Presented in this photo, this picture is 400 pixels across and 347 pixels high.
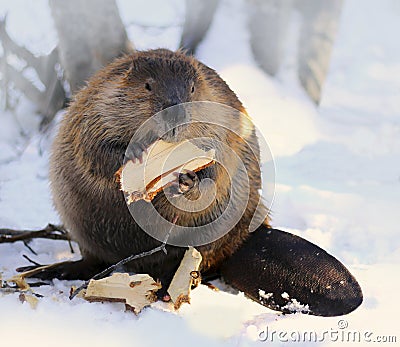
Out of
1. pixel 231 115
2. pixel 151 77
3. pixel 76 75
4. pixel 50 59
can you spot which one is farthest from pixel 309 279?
pixel 50 59

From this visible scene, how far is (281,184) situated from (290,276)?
0.82 m

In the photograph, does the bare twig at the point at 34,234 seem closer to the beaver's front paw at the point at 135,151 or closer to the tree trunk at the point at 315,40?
the beaver's front paw at the point at 135,151

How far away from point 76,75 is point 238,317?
1693 millimetres

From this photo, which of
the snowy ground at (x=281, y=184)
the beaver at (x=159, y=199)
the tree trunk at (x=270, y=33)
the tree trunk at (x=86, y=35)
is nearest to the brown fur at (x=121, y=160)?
the beaver at (x=159, y=199)

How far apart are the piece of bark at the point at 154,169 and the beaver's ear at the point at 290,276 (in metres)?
0.31

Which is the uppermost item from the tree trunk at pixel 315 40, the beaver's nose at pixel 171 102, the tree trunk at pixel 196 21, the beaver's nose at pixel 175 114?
the beaver's nose at pixel 171 102

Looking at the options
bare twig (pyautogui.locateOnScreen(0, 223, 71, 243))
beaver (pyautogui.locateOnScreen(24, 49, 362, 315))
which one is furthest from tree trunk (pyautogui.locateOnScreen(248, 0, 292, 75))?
bare twig (pyautogui.locateOnScreen(0, 223, 71, 243))

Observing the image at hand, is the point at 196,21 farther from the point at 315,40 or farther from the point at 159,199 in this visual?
the point at 159,199

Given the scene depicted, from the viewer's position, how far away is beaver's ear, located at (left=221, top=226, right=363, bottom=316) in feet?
5.04

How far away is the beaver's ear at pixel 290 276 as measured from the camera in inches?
60.5

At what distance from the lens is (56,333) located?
129 cm

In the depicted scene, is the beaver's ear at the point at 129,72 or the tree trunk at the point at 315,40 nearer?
the beaver's ear at the point at 129,72

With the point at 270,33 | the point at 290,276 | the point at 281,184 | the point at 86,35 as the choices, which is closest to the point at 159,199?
the point at 290,276

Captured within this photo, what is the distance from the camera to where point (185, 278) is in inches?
63.4
